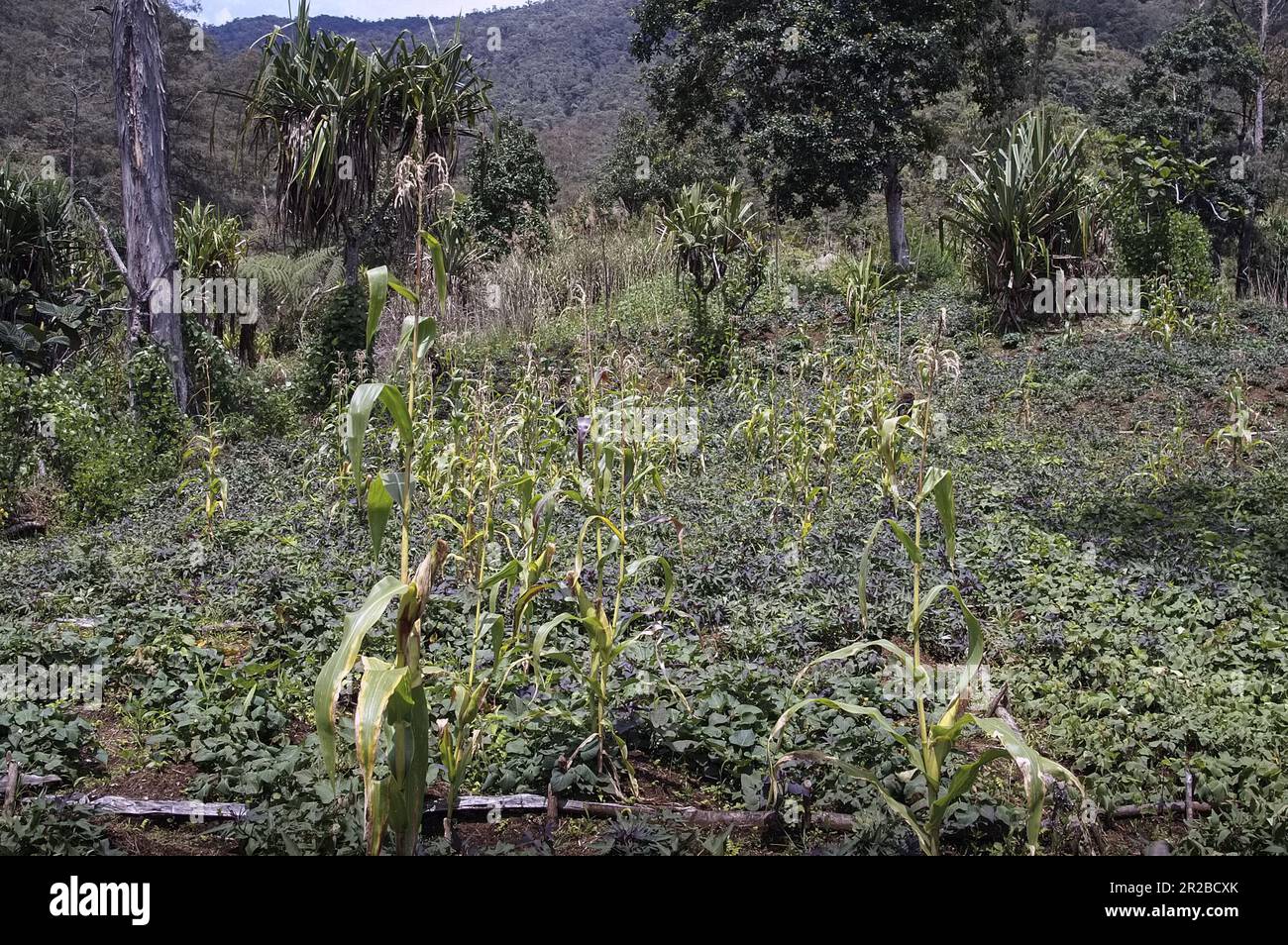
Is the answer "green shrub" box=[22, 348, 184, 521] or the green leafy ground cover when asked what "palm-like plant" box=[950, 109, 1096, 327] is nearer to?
the green leafy ground cover

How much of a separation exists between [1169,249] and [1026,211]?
1.81 meters

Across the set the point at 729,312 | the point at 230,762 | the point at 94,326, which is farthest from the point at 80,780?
the point at 729,312

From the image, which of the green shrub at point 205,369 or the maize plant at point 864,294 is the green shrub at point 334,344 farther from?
the maize plant at point 864,294

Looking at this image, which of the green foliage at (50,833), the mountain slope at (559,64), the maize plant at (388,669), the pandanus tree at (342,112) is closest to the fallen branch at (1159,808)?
the maize plant at (388,669)

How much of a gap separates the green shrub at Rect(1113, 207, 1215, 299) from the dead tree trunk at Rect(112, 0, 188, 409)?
371 inches

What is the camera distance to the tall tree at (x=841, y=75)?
1125 centimetres

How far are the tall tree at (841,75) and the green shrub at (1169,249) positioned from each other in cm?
281

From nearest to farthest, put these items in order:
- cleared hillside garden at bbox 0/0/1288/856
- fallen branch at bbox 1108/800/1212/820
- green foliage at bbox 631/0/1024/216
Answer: cleared hillside garden at bbox 0/0/1288/856, fallen branch at bbox 1108/800/1212/820, green foliage at bbox 631/0/1024/216

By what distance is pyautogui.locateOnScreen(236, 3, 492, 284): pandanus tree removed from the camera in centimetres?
827

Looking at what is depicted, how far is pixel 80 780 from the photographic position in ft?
7.93

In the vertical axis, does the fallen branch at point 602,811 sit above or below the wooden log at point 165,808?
below

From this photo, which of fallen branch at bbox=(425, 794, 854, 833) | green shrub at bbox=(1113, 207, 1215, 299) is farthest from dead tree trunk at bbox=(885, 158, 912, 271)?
fallen branch at bbox=(425, 794, 854, 833)

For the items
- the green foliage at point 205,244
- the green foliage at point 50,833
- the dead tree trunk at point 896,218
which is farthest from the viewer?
the dead tree trunk at point 896,218

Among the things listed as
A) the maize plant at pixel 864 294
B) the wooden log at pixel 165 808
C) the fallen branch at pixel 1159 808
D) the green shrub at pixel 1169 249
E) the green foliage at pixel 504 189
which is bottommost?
the fallen branch at pixel 1159 808
